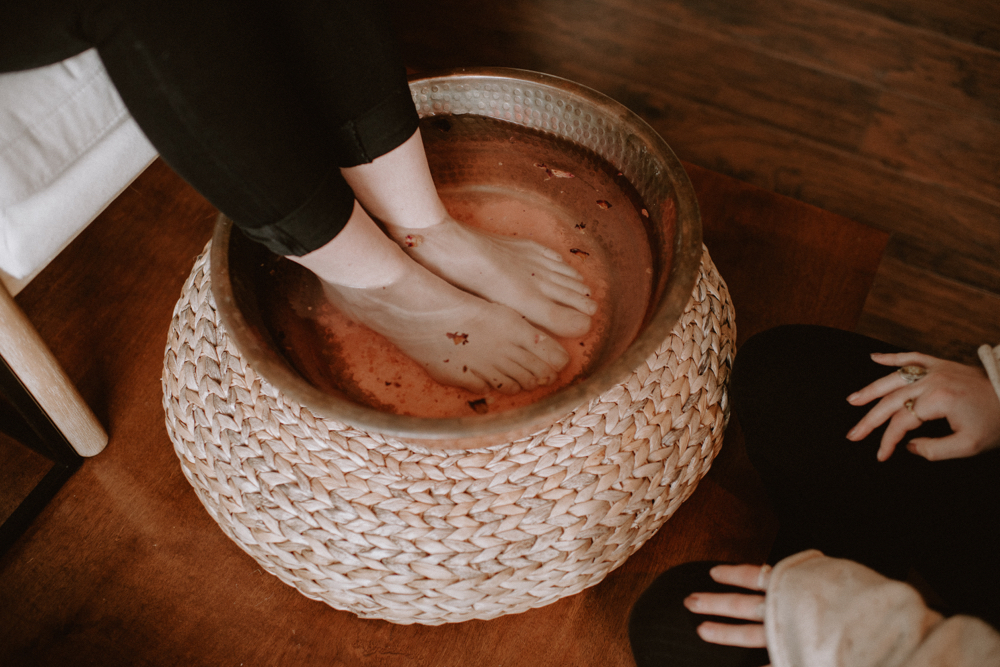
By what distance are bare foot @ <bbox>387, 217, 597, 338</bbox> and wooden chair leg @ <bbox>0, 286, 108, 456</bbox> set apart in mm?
331

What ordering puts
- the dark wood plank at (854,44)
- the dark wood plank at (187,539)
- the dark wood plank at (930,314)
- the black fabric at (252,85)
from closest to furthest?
the black fabric at (252,85)
the dark wood plank at (187,539)
the dark wood plank at (930,314)
the dark wood plank at (854,44)

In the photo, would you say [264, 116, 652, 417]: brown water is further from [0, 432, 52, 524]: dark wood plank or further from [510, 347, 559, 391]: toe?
[0, 432, 52, 524]: dark wood plank

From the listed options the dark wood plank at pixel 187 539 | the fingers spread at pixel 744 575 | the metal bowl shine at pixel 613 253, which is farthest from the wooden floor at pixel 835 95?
the fingers spread at pixel 744 575

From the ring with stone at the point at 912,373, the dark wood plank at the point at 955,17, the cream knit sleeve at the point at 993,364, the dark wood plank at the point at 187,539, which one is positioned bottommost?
the dark wood plank at the point at 187,539

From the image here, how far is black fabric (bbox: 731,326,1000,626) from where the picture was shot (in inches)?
18.1

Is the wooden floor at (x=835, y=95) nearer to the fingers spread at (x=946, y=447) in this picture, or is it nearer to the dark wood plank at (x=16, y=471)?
the fingers spread at (x=946, y=447)

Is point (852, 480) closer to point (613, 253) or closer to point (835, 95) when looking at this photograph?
point (613, 253)

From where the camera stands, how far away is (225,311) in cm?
47

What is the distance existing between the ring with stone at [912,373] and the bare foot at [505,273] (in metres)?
0.28

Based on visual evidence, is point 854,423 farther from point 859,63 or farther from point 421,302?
point 859,63

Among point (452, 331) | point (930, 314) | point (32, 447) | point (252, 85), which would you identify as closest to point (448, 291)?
point (452, 331)

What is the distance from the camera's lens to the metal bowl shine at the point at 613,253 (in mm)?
419

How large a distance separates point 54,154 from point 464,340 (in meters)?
0.39

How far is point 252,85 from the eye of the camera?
0.37 metres
